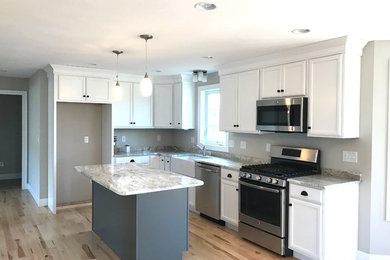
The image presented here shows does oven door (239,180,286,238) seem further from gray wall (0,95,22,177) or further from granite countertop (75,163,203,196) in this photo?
gray wall (0,95,22,177)

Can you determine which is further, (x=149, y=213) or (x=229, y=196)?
(x=229, y=196)

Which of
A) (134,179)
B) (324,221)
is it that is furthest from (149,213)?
(324,221)

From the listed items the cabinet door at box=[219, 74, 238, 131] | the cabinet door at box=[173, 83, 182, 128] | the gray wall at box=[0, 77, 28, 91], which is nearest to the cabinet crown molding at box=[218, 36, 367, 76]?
the cabinet door at box=[219, 74, 238, 131]

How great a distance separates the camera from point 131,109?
6.06 meters

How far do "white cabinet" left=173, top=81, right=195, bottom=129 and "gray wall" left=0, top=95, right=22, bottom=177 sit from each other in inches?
178

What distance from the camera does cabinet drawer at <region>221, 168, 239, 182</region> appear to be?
426 centimetres

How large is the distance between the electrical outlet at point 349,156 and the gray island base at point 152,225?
71.1 inches

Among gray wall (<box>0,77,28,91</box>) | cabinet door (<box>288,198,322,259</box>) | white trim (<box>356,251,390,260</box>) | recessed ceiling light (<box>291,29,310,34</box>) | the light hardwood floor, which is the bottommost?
the light hardwood floor

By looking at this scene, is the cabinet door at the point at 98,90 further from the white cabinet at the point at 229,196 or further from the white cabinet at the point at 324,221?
the white cabinet at the point at 324,221

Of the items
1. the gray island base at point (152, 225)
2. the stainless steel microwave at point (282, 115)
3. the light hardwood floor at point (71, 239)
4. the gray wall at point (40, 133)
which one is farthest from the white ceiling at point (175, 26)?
the light hardwood floor at point (71, 239)

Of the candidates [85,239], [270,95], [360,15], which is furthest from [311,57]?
[85,239]

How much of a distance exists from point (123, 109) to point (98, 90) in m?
0.66

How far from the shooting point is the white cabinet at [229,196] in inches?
168

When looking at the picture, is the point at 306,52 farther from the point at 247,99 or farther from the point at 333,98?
the point at 247,99
